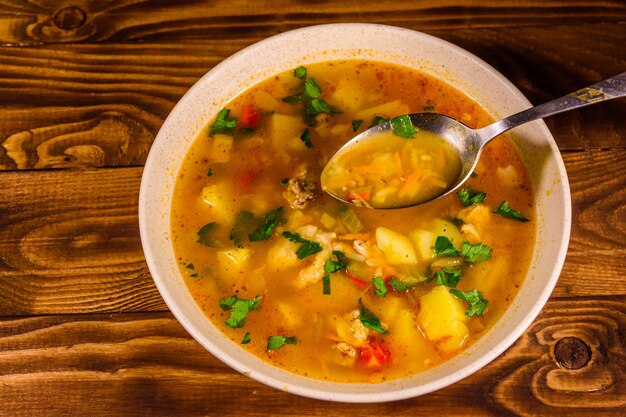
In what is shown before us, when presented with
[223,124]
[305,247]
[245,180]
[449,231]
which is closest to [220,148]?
[223,124]

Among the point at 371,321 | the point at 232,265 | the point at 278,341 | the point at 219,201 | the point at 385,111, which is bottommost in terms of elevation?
the point at 278,341

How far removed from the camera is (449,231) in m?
2.91

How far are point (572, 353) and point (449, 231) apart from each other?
768mm

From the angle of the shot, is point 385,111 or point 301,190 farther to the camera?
point 385,111

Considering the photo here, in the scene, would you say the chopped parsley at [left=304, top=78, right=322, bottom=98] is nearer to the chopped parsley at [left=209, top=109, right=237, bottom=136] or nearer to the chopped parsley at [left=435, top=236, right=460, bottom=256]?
the chopped parsley at [left=209, top=109, right=237, bottom=136]

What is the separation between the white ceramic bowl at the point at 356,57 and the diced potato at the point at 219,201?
7.3 inches

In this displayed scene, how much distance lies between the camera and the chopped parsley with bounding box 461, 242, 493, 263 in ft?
9.34

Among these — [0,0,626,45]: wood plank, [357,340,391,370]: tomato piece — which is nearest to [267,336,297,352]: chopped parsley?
[357,340,391,370]: tomato piece

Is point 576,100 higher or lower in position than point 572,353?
higher

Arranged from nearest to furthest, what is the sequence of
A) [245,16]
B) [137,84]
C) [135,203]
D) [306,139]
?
[306,139]
[135,203]
[137,84]
[245,16]

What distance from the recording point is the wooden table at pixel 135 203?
113 inches

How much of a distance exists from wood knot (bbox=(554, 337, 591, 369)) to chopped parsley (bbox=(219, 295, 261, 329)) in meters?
1.35

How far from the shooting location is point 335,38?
3.21 meters

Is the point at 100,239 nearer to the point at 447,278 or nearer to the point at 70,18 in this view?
the point at 70,18
